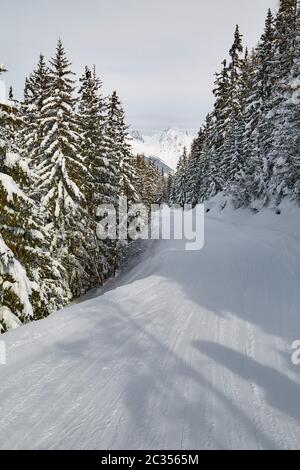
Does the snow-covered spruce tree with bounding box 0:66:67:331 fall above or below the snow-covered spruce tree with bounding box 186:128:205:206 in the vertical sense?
below

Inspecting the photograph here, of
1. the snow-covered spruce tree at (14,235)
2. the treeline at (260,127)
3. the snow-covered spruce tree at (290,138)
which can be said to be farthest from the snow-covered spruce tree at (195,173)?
the snow-covered spruce tree at (14,235)

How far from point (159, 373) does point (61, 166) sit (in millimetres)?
15594

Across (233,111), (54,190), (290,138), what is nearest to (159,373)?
(54,190)

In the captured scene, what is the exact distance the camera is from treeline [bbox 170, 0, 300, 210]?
2081 cm

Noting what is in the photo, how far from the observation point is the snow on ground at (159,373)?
15.0 feet

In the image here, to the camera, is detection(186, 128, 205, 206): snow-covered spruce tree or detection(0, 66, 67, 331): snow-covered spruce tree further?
detection(186, 128, 205, 206): snow-covered spruce tree

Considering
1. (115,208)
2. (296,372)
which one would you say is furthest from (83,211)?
(296,372)

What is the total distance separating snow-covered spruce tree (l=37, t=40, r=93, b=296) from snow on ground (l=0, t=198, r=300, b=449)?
988 cm

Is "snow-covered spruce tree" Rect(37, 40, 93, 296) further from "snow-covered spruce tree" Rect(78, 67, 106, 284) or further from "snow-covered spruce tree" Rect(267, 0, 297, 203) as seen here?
"snow-covered spruce tree" Rect(267, 0, 297, 203)

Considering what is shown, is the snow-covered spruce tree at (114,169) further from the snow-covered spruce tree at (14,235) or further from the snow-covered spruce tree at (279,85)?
the snow-covered spruce tree at (14,235)

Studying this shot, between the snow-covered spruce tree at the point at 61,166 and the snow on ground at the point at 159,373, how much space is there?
389 inches

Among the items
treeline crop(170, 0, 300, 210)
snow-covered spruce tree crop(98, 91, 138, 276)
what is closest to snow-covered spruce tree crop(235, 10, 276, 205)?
treeline crop(170, 0, 300, 210)

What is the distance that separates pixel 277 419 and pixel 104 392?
7.91 feet

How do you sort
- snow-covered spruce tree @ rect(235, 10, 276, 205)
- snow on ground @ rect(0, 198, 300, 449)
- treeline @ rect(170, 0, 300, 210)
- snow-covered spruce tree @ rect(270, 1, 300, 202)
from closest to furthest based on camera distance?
snow on ground @ rect(0, 198, 300, 449)
snow-covered spruce tree @ rect(270, 1, 300, 202)
treeline @ rect(170, 0, 300, 210)
snow-covered spruce tree @ rect(235, 10, 276, 205)
